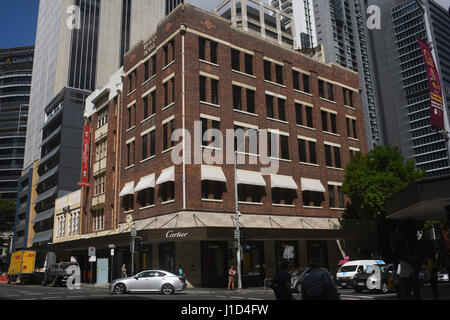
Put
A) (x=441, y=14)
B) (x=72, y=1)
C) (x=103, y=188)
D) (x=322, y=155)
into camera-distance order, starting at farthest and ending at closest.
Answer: (x=441, y=14), (x=72, y=1), (x=103, y=188), (x=322, y=155)

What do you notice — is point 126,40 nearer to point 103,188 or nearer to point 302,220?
point 103,188

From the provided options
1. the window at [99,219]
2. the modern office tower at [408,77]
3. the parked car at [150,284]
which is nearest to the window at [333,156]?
the parked car at [150,284]

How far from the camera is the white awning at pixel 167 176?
99.7 feet

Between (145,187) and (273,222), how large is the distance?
10.7 m

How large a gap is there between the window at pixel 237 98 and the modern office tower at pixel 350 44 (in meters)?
108

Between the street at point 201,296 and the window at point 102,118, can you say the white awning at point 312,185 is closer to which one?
the street at point 201,296

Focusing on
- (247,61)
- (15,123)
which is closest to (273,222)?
(247,61)

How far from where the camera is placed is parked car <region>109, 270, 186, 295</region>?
23172 mm

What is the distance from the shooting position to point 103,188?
42594 mm

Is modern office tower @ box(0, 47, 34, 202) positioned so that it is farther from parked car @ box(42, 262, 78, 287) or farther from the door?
the door

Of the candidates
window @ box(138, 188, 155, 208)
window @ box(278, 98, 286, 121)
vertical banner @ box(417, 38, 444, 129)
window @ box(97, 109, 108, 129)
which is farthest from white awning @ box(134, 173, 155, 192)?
vertical banner @ box(417, 38, 444, 129)

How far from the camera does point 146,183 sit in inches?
1305

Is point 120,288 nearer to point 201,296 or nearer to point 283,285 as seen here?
point 201,296
